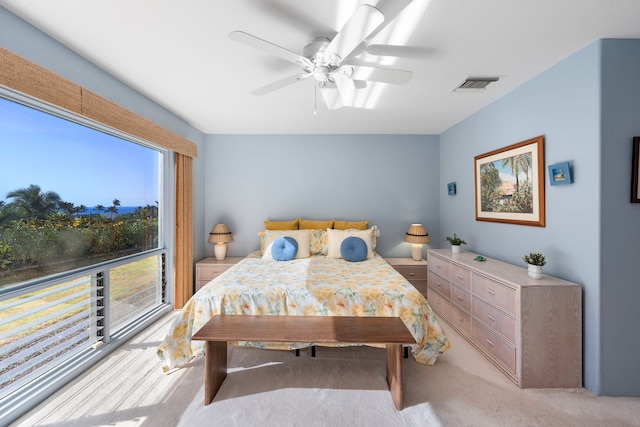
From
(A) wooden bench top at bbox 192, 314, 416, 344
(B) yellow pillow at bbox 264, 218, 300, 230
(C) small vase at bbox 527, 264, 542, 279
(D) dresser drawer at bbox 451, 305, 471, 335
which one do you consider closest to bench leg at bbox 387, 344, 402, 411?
(A) wooden bench top at bbox 192, 314, 416, 344

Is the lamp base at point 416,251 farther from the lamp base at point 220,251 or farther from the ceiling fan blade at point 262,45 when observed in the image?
the ceiling fan blade at point 262,45

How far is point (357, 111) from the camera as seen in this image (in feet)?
10.7

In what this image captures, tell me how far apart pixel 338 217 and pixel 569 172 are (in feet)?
9.12

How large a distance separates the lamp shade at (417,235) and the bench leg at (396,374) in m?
2.13

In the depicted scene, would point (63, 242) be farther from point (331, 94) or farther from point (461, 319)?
point (461, 319)

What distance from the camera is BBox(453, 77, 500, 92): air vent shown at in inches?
95.2

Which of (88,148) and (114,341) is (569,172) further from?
(114,341)

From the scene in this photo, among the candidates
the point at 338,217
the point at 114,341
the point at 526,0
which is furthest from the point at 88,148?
the point at 526,0

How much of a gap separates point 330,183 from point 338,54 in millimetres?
2658

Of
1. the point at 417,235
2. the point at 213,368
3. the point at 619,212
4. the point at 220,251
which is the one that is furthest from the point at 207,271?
the point at 619,212

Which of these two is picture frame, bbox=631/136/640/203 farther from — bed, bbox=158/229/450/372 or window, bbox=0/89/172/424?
window, bbox=0/89/172/424

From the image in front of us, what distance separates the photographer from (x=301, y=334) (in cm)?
190

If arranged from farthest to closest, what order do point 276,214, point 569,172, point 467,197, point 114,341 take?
point 276,214 < point 467,197 < point 114,341 < point 569,172

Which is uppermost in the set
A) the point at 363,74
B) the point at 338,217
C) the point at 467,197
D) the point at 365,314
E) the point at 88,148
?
the point at 363,74
